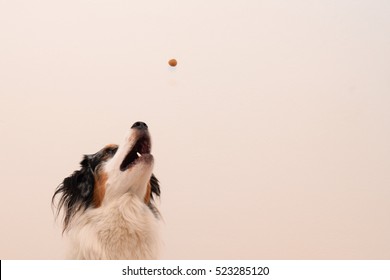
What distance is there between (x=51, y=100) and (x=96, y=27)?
0.40m

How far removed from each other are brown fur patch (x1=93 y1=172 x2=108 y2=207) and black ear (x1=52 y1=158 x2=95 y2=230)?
0.02m

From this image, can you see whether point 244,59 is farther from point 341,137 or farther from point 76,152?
point 76,152

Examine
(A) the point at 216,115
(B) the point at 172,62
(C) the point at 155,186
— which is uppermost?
(B) the point at 172,62

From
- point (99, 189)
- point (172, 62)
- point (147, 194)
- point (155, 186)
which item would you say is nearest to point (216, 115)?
point (172, 62)

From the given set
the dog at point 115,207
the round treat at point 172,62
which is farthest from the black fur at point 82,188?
the round treat at point 172,62

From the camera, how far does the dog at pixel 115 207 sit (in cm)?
159

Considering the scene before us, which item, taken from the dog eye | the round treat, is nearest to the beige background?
the round treat

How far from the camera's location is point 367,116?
87.7 inches

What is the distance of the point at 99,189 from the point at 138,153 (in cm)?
19

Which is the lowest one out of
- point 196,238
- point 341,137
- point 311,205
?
point 196,238

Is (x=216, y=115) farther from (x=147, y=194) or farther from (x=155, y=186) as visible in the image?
(x=147, y=194)

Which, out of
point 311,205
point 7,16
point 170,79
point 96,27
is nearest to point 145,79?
point 170,79

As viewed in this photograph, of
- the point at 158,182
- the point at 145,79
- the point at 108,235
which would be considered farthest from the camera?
the point at 145,79

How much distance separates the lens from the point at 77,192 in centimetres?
169
